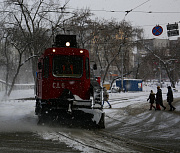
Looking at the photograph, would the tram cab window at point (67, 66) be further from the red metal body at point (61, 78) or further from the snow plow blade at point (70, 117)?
the snow plow blade at point (70, 117)

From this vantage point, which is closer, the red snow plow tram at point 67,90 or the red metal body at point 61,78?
the red snow plow tram at point 67,90

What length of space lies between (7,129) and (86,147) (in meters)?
4.46

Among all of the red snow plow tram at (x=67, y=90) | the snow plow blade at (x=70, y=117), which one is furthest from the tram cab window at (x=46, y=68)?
the snow plow blade at (x=70, y=117)

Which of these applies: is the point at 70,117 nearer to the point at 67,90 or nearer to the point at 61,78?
the point at 67,90

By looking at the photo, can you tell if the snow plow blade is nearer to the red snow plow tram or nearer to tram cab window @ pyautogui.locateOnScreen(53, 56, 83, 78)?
the red snow plow tram

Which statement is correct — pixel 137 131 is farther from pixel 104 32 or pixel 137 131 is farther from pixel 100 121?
pixel 104 32

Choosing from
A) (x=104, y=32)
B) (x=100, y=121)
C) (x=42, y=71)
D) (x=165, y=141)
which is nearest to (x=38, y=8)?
(x=104, y=32)

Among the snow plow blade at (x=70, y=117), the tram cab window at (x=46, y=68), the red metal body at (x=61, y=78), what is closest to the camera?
the snow plow blade at (x=70, y=117)

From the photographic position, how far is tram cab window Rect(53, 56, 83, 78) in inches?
461

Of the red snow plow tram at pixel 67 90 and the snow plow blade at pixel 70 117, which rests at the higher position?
the red snow plow tram at pixel 67 90

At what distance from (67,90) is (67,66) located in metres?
1.02

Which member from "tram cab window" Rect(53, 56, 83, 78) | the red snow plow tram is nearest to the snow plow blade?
the red snow plow tram

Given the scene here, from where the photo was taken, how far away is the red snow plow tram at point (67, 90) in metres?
11.0

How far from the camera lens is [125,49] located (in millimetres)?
54219
